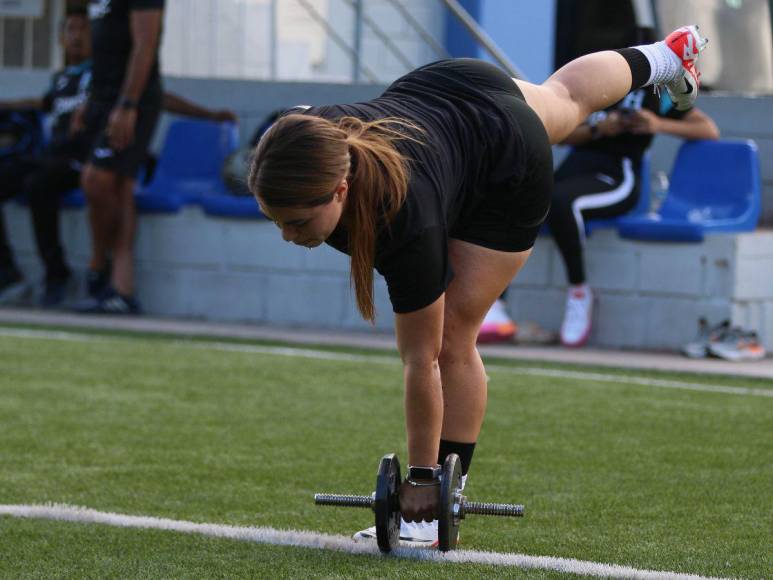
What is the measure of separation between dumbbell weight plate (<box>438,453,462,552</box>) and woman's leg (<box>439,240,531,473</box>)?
0.30m

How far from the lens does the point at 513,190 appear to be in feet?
11.7

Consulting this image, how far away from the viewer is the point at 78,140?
369 inches

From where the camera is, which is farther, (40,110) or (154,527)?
(40,110)

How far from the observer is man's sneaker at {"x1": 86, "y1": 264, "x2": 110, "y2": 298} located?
9.16 metres

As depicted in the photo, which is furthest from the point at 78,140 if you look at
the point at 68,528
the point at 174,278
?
the point at 68,528

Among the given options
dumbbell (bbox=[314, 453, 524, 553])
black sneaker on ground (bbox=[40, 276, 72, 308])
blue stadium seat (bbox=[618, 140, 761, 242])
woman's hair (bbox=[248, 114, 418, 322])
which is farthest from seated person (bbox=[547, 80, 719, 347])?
woman's hair (bbox=[248, 114, 418, 322])

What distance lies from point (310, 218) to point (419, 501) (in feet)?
2.53

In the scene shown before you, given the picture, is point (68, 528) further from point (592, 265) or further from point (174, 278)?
point (174, 278)

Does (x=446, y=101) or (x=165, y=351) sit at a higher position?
(x=446, y=101)

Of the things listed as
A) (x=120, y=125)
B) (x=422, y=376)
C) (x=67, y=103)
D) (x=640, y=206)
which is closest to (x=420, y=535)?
(x=422, y=376)

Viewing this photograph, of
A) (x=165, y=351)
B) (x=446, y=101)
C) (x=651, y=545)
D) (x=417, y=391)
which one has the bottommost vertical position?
(x=165, y=351)

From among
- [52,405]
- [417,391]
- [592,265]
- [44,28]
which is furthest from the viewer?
[44,28]

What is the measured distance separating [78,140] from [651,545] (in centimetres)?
650

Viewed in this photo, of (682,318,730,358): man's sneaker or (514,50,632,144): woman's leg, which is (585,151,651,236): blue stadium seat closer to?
(682,318,730,358): man's sneaker
